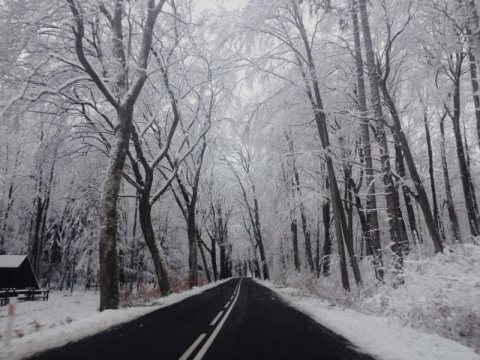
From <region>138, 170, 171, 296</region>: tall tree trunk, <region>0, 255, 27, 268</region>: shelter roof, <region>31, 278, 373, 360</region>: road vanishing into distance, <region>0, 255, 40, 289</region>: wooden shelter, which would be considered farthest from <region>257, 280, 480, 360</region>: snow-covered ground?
<region>0, 255, 40, 289</region>: wooden shelter

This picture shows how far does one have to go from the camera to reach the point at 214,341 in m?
6.08

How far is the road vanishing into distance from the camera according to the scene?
5.08m

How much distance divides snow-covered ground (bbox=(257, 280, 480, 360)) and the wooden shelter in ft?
82.5

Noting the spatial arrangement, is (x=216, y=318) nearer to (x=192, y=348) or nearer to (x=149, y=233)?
(x=192, y=348)

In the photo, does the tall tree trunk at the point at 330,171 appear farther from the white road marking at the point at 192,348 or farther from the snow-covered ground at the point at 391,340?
the white road marking at the point at 192,348

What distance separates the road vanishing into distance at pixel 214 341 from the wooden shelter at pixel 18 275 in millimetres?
21413

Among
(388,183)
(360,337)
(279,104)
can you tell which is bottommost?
(360,337)

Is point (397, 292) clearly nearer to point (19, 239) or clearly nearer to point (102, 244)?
point (102, 244)

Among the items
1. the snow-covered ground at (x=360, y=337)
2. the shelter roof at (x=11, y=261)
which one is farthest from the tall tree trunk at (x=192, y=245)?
the shelter roof at (x=11, y=261)

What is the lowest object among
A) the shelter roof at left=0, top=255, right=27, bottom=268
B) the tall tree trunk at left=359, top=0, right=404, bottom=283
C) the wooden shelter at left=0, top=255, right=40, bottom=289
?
the wooden shelter at left=0, top=255, right=40, bottom=289

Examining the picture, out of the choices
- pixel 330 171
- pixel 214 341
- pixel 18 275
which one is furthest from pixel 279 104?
pixel 18 275

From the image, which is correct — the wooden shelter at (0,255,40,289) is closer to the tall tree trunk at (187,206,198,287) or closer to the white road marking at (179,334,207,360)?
the tall tree trunk at (187,206,198,287)

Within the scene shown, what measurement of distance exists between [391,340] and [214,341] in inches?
123

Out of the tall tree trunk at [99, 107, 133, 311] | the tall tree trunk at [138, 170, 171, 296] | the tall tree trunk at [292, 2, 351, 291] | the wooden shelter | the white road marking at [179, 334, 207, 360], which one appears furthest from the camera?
the wooden shelter
